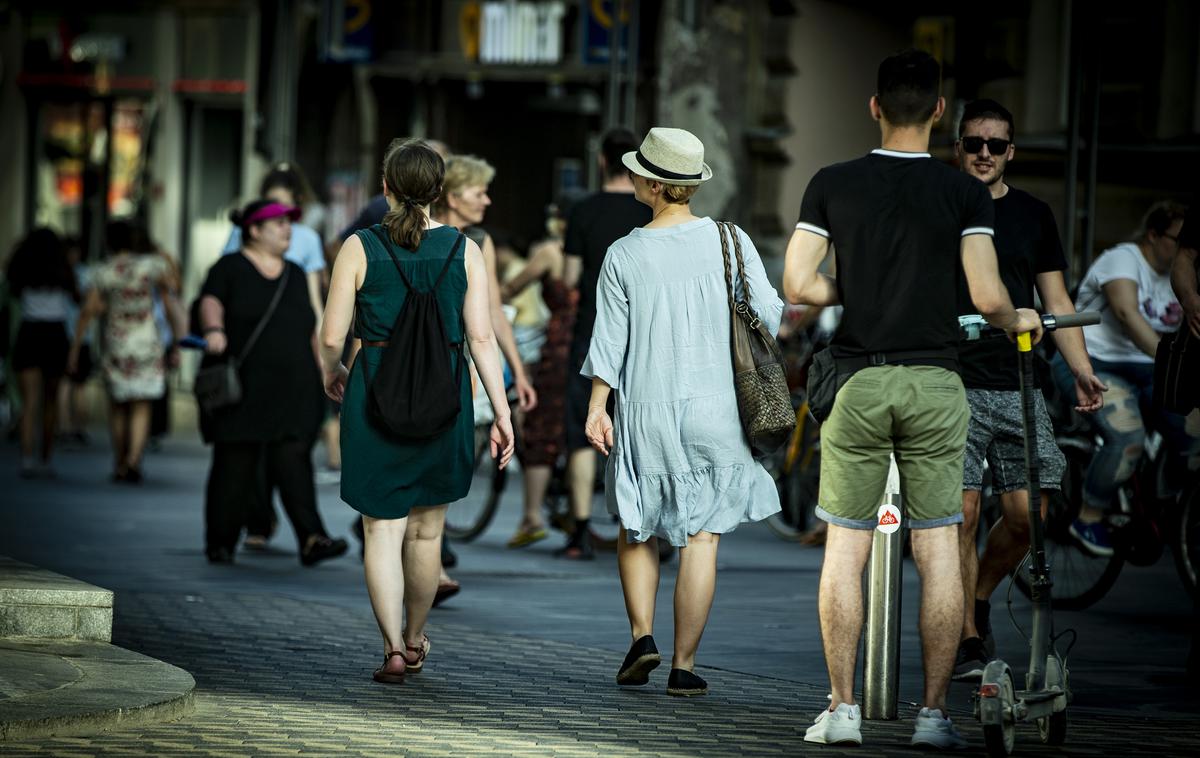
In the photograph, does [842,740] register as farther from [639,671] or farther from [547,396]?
[547,396]

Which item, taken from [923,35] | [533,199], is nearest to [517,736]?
[923,35]

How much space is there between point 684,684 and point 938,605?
1272 mm

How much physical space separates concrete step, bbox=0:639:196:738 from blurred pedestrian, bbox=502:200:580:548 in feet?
17.3

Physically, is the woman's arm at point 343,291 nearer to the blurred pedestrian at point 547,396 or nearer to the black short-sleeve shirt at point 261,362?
the black short-sleeve shirt at point 261,362

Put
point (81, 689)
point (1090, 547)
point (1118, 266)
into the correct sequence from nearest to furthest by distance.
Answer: point (81, 689) < point (1118, 266) < point (1090, 547)

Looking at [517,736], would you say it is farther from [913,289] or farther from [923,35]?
[923,35]

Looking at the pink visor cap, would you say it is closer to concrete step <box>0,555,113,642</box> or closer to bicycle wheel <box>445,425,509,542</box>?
bicycle wheel <box>445,425,509,542</box>

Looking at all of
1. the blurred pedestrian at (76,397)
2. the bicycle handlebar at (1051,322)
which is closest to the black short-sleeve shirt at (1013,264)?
the bicycle handlebar at (1051,322)

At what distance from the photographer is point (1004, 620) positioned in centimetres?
983

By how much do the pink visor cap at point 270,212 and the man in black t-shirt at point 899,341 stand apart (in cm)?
542

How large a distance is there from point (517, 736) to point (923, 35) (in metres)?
15.1

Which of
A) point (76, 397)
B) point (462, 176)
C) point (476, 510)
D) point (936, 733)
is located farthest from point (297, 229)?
point (76, 397)

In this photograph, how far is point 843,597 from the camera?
6430mm

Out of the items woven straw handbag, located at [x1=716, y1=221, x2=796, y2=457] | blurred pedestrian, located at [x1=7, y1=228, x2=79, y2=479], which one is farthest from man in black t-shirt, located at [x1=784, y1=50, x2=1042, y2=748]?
blurred pedestrian, located at [x1=7, y1=228, x2=79, y2=479]
